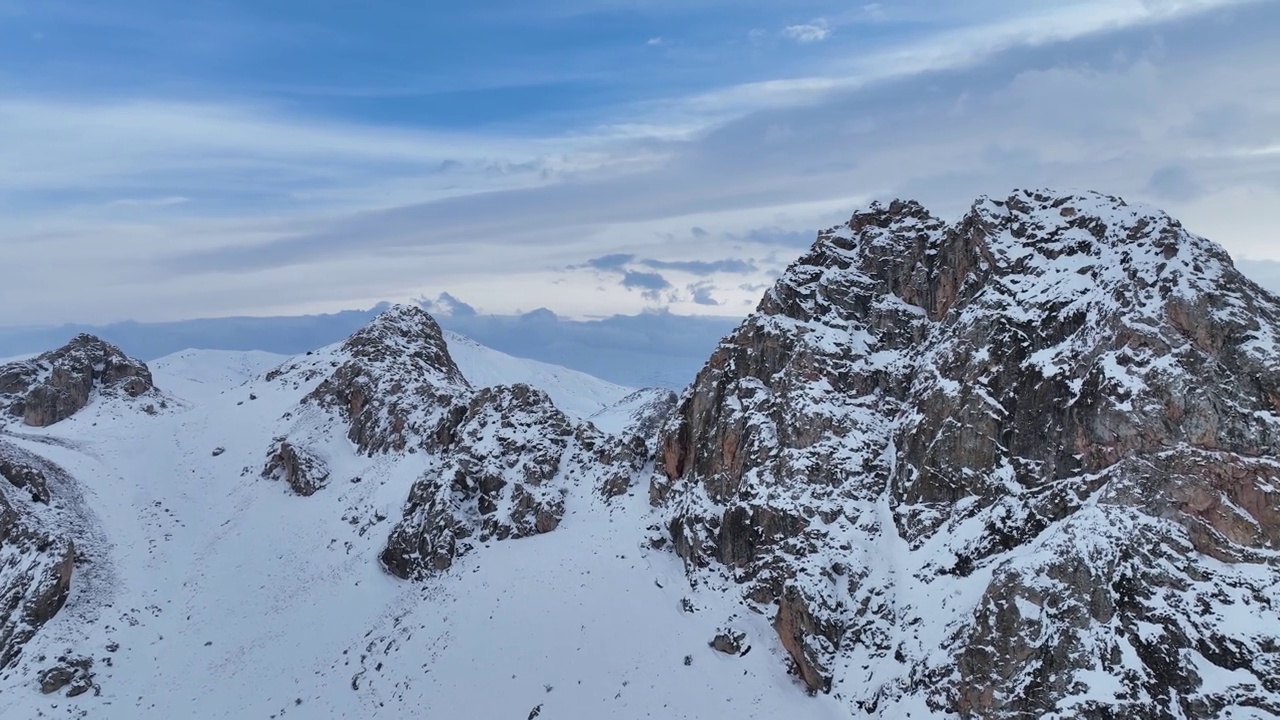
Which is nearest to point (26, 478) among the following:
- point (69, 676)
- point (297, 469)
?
point (297, 469)

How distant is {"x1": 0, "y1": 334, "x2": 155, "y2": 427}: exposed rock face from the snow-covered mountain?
13.9 m

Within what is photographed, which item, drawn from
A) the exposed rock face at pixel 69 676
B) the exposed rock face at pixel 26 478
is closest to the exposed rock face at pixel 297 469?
the exposed rock face at pixel 26 478

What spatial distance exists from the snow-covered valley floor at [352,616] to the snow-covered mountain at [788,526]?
0.25 meters

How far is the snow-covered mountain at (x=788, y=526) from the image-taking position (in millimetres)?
37031

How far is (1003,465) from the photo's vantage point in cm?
4525

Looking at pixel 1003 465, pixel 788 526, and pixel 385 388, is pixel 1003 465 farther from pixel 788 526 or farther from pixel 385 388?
pixel 385 388

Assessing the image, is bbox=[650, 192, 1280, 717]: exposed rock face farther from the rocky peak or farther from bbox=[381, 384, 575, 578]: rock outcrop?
the rocky peak

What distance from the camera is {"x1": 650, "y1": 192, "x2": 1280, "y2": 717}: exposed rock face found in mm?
35781

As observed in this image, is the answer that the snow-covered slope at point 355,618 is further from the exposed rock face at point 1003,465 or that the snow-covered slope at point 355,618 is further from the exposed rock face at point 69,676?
the exposed rock face at point 1003,465

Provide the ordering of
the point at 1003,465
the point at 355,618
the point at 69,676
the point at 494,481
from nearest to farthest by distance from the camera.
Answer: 1. the point at 1003,465
2. the point at 69,676
3. the point at 355,618
4. the point at 494,481

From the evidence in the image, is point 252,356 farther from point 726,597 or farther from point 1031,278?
point 1031,278

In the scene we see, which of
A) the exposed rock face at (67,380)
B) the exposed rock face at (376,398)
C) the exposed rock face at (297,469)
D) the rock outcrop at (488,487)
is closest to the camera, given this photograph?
the rock outcrop at (488,487)

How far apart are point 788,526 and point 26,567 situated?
54815mm

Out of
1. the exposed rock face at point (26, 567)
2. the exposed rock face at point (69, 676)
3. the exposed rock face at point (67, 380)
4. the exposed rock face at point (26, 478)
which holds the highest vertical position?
the exposed rock face at point (67, 380)
